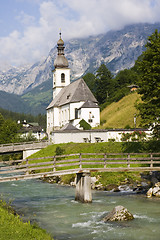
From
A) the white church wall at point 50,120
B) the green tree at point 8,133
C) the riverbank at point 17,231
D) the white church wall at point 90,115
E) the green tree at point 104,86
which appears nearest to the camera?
the riverbank at point 17,231

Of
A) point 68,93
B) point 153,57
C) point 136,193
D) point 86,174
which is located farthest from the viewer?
point 68,93

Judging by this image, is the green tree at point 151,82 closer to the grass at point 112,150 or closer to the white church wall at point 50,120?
the grass at point 112,150

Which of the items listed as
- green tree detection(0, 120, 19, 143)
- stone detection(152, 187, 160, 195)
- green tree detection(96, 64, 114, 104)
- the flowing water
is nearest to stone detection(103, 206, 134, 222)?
the flowing water

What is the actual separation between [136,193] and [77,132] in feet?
107

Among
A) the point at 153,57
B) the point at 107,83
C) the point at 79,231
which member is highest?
the point at 107,83

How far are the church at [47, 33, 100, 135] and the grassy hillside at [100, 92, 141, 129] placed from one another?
5.55 metres

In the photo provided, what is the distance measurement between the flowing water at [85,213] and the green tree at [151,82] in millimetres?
7313

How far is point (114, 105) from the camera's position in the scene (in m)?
101

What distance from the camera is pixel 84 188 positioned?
24.3 m

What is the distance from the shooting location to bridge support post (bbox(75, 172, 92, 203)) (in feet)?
78.8

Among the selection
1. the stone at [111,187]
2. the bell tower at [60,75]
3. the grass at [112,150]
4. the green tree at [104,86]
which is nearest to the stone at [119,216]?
the stone at [111,187]

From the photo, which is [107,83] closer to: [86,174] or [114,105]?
[114,105]

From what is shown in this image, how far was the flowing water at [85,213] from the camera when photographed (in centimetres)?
1630

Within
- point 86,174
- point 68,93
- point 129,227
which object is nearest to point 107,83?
point 68,93
